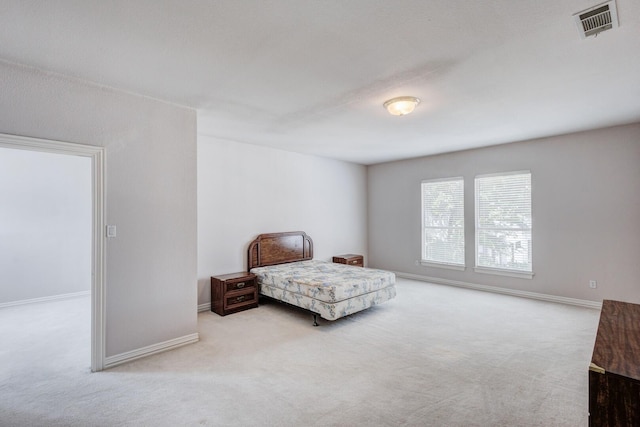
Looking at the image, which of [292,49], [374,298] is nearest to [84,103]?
[292,49]

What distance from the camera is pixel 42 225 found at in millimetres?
5039

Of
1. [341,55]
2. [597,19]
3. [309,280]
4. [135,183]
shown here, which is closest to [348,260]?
[309,280]

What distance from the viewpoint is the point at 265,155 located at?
5430mm

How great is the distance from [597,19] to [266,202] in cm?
452

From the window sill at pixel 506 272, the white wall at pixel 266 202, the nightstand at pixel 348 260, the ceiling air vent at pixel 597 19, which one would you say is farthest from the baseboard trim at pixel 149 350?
the window sill at pixel 506 272

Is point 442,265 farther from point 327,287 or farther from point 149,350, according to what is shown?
point 149,350

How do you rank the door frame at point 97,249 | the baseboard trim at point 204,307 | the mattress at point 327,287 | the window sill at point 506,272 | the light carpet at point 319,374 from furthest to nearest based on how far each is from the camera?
the window sill at point 506,272 < the baseboard trim at point 204,307 < the mattress at point 327,287 < the door frame at point 97,249 < the light carpet at point 319,374

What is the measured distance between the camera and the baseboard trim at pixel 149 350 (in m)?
2.84

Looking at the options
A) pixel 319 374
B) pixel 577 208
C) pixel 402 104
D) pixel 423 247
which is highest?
pixel 402 104

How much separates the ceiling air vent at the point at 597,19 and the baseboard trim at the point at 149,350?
4177 mm

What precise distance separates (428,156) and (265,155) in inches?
129

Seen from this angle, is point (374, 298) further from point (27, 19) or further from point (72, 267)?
point (72, 267)

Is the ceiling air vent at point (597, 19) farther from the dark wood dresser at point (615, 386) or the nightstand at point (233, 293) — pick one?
the nightstand at point (233, 293)

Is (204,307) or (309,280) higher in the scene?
(309,280)
